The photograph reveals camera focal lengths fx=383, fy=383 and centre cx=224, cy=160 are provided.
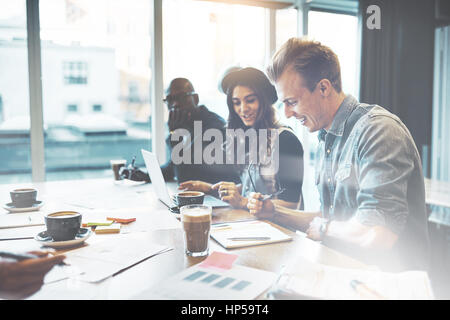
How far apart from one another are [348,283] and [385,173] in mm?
462

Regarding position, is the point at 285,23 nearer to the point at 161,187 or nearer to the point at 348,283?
the point at 161,187

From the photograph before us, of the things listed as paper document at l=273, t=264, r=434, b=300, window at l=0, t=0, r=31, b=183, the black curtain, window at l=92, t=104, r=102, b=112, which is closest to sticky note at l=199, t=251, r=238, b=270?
paper document at l=273, t=264, r=434, b=300

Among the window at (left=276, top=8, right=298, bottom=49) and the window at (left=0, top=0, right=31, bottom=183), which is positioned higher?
the window at (left=276, top=8, right=298, bottom=49)

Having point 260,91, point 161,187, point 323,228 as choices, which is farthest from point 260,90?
point 323,228

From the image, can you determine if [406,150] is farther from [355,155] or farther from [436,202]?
[436,202]

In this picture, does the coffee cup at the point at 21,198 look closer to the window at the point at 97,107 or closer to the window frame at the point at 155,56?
the window frame at the point at 155,56

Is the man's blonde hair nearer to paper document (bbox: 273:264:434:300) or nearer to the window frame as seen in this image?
paper document (bbox: 273:264:434:300)

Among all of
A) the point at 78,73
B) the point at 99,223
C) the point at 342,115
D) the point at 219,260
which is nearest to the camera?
the point at 219,260

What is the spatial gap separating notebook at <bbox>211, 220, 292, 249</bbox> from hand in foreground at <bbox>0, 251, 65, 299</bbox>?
0.47m

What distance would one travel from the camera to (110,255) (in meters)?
0.99

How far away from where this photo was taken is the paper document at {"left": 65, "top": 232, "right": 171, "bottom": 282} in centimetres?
89

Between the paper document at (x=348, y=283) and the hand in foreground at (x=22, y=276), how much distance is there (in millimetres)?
498

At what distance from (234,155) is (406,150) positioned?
129 centimetres

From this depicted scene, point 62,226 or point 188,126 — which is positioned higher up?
point 188,126
